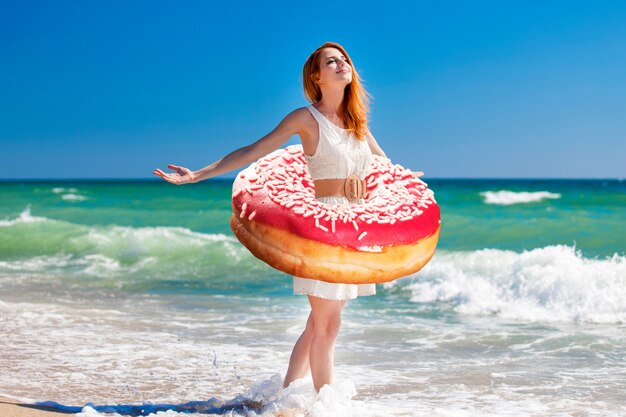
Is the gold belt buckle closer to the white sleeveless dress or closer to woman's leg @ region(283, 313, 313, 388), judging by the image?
the white sleeveless dress

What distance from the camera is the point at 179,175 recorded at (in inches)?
157

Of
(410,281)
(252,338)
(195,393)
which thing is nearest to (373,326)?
(252,338)

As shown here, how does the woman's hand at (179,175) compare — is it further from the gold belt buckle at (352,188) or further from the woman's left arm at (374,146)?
the woman's left arm at (374,146)

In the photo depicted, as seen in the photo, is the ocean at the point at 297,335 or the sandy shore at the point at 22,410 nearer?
the sandy shore at the point at 22,410

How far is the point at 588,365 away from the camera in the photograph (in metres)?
6.22

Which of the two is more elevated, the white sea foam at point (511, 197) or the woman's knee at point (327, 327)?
the white sea foam at point (511, 197)

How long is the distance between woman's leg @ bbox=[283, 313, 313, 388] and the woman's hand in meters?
0.99

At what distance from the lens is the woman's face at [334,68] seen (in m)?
4.04

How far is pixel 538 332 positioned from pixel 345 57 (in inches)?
185

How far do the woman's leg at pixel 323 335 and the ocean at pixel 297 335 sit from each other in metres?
0.10

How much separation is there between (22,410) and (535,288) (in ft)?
24.0

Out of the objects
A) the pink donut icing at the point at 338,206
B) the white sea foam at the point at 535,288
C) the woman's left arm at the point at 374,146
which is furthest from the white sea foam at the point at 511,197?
the pink donut icing at the point at 338,206

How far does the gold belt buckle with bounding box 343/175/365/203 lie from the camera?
161 inches

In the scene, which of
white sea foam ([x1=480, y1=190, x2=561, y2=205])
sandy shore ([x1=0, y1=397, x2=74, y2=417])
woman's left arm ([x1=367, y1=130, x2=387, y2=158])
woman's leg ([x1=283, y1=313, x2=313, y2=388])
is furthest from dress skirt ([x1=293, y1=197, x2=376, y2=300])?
white sea foam ([x1=480, y1=190, x2=561, y2=205])
